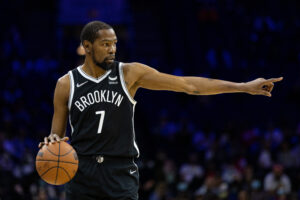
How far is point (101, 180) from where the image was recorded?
167 inches

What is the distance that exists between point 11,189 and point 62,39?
8.01 metres

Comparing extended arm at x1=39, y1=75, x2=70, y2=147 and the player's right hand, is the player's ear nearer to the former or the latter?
extended arm at x1=39, y1=75, x2=70, y2=147

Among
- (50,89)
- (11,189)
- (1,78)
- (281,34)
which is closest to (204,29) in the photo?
(281,34)

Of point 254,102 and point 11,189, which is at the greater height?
point 254,102

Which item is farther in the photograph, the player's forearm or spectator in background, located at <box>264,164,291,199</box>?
spectator in background, located at <box>264,164,291,199</box>

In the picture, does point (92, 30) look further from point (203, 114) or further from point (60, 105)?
point (203, 114)

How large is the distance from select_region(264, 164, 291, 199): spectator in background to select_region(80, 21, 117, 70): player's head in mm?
7815

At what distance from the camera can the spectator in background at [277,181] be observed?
11.4 meters

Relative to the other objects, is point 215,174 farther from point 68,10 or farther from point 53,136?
point 68,10

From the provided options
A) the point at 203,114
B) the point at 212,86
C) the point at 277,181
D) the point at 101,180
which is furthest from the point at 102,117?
the point at 203,114

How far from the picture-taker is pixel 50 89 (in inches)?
593

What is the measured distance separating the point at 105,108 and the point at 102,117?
0.08m

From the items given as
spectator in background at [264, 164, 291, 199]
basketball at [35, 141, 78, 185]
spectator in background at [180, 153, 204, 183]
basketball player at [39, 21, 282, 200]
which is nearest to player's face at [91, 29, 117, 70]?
basketball player at [39, 21, 282, 200]

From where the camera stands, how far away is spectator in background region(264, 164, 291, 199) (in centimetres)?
1136
